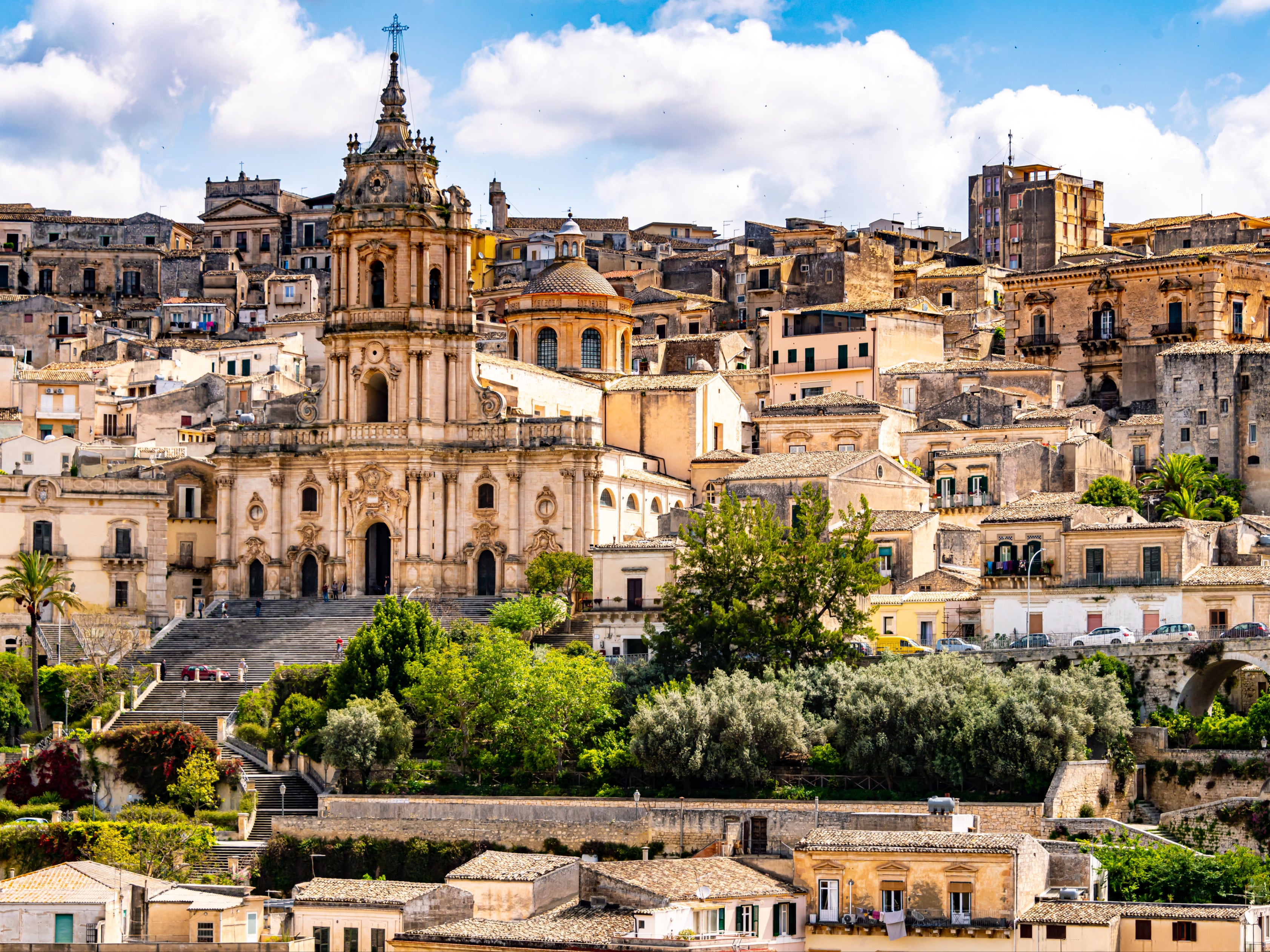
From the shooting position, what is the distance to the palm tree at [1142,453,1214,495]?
86875 millimetres

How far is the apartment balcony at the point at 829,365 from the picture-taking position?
10244 centimetres

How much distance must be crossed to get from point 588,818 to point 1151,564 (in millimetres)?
17283

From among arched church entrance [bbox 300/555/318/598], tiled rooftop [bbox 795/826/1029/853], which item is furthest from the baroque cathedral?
tiled rooftop [bbox 795/826/1029/853]

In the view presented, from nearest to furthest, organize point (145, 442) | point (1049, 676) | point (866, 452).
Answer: point (1049, 676), point (866, 452), point (145, 442)

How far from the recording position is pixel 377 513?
88812mm

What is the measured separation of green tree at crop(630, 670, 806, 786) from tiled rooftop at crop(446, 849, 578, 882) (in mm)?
6395

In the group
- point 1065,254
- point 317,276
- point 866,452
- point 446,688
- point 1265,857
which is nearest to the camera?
point 1265,857

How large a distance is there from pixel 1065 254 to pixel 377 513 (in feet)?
141

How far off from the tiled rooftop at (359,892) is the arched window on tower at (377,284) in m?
32.6

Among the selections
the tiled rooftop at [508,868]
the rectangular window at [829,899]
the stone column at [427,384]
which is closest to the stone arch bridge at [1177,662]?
the rectangular window at [829,899]

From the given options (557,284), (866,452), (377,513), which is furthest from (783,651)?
(557,284)

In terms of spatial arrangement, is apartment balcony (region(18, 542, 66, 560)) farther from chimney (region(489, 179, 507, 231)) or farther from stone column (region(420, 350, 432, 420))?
chimney (region(489, 179, 507, 231))

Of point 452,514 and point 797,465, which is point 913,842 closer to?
point 797,465

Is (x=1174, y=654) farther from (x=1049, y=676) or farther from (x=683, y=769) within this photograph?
(x=683, y=769)
